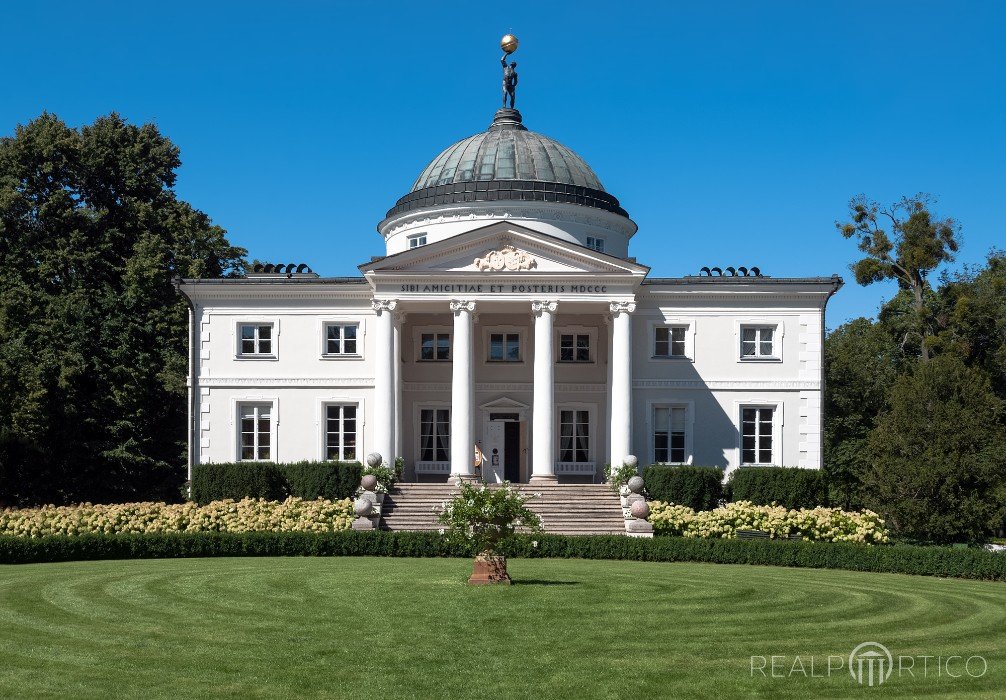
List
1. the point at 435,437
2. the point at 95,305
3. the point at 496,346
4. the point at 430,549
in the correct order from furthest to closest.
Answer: the point at 95,305 < the point at 496,346 < the point at 435,437 < the point at 430,549

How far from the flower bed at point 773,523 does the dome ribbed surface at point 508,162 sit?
18068 millimetres

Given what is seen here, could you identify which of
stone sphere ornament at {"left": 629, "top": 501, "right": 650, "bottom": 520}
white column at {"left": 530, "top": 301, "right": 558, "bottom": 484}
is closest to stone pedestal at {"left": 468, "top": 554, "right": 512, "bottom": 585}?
stone sphere ornament at {"left": 629, "top": 501, "right": 650, "bottom": 520}

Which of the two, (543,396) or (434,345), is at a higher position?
(434,345)

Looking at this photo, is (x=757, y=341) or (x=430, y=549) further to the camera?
(x=757, y=341)

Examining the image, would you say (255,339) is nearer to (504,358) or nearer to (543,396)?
(504,358)

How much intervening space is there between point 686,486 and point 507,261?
34.7 feet

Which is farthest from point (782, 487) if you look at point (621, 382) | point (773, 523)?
point (621, 382)

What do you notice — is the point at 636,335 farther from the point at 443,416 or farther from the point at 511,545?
the point at 511,545

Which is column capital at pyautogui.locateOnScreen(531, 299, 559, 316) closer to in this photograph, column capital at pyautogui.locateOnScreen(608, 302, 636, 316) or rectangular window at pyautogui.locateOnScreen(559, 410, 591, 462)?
column capital at pyautogui.locateOnScreen(608, 302, 636, 316)

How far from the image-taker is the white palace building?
39.7 metres

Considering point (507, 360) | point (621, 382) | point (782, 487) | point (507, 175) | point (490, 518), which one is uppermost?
point (507, 175)

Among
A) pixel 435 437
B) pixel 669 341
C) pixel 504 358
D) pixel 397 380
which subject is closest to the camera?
pixel 397 380

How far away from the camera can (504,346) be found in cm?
4400

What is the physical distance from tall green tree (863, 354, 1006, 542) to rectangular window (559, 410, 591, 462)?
12748 millimetres
